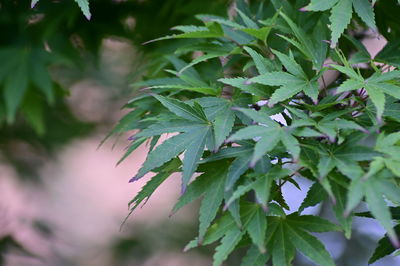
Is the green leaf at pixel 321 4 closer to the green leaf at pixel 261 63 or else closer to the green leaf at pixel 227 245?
the green leaf at pixel 261 63

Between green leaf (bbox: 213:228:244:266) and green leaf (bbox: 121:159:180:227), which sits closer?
green leaf (bbox: 213:228:244:266)

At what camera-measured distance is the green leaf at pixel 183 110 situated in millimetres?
783

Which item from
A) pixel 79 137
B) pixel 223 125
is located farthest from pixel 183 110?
pixel 79 137

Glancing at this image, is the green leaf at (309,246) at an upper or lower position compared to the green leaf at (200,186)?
lower

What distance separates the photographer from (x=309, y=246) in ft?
2.41

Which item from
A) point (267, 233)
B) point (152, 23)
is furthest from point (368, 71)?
point (152, 23)

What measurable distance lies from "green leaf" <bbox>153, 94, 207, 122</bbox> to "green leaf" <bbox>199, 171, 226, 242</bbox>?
0.09 m

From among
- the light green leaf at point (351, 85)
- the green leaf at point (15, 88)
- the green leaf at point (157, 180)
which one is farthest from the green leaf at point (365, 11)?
the green leaf at point (15, 88)

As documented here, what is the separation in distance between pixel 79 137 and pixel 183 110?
1.14m

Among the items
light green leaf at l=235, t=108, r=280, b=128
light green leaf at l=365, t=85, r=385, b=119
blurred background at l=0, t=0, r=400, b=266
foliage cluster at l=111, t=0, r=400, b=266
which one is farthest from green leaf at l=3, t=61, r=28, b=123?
light green leaf at l=365, t=85, r=385, b=119

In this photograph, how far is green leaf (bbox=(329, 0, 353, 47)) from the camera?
2.59ft

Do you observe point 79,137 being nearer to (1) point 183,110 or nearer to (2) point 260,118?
(1) point 183,110

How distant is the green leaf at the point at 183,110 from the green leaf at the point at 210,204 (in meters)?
0.09

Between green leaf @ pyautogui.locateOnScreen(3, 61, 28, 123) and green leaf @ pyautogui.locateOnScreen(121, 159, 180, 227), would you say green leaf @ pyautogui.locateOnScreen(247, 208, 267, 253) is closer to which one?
green leaf @ pyautogui.locateOnScreen(121, 159, 180, 227)
